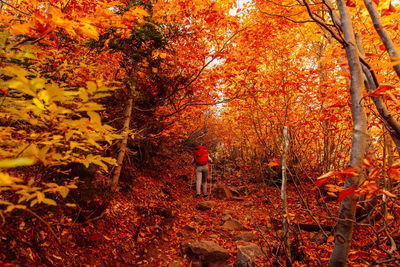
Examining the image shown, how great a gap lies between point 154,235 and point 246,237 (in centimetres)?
230

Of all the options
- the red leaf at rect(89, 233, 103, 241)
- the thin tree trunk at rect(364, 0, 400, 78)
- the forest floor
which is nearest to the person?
the forest floor

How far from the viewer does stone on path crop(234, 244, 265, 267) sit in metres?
3.60

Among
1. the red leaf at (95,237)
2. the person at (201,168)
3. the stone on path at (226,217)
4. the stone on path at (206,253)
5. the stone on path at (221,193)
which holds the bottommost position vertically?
the stone on path at (206,253)

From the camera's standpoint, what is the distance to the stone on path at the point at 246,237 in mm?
4953

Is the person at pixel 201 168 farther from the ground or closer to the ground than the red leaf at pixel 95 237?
farther from the ground

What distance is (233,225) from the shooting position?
226 inches

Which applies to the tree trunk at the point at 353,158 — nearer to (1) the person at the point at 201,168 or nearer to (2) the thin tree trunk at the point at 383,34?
(2) the thin tree trunk at the point at 383,34

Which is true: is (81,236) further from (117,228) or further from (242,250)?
(242,250)

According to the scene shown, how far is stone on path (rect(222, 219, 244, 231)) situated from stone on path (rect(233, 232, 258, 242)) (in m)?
0.51


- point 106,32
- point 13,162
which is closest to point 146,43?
point 106,32

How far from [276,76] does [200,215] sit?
502 centimetres

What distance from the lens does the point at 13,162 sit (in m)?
1.06

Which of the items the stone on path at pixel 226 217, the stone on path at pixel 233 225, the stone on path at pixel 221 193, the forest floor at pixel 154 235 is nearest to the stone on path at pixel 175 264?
the forest floor at pixel 154 235

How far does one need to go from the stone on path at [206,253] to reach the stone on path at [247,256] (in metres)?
0.41
